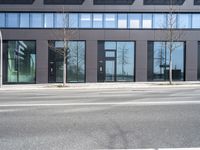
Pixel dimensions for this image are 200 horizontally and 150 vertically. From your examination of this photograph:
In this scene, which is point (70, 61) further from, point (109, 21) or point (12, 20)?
point (12, 20)

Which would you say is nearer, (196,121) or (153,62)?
(196,121)

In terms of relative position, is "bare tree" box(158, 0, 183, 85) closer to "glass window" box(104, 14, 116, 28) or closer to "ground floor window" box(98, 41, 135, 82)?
"ground floor window" box(98, 41, 135, 82)

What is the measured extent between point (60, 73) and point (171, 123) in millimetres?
26857

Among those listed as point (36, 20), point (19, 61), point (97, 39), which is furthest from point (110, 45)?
point (19, 61)

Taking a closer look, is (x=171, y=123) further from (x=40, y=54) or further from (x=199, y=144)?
(x=40, y=54)

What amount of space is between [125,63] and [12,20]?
41.2ft

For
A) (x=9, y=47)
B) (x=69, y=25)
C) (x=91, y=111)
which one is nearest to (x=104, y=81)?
(x=69, y=25)

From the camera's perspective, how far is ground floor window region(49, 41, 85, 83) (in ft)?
115

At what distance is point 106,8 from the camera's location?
34906 mm

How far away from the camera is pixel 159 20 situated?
3562 cm

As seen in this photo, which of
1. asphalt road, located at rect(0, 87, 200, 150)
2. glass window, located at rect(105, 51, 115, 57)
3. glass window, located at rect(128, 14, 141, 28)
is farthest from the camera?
glass window, located at rect(105, 51, 115, 57)

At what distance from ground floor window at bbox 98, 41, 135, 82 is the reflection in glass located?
7.15m

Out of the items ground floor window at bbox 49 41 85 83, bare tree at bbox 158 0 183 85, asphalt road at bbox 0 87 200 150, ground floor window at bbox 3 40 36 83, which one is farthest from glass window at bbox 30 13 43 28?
asphalt road at bbox 0 87 200 150

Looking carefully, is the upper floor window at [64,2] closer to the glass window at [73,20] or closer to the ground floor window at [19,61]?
the glass window at [73,20]
